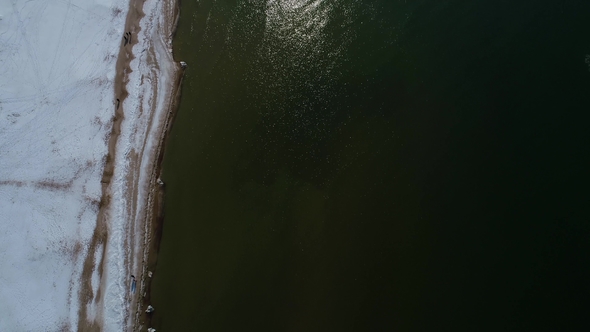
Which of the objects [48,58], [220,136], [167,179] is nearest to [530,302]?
[220,136]

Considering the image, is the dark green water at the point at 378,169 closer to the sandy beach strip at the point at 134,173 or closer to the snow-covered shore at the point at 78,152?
the sandy beach strip at the point at 134,173

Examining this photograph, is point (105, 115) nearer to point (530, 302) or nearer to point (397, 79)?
point (397, 79)

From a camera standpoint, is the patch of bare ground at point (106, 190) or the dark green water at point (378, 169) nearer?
the patch of bare ground at point (106, 190)

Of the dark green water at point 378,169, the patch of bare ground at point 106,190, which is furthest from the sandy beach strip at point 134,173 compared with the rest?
the dark green water at point 378,169

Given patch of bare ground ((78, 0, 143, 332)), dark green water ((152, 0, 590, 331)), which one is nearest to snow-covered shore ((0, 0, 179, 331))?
patch of bare ground ((78, 0, 143, 332))

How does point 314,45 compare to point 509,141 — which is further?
point 314,45

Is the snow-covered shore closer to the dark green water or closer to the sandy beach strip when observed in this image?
the sandy beach strip
